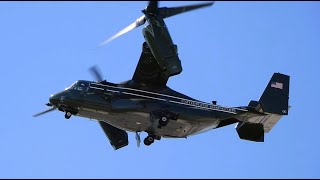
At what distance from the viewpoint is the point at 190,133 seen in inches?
1630

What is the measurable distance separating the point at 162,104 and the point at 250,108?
5.10 metres

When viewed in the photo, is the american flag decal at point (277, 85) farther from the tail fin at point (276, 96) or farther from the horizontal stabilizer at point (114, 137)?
the horizontal stabilizer at point (114, 137)

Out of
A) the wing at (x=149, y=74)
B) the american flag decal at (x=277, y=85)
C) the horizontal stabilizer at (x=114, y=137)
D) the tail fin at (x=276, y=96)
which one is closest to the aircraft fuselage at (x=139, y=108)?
the wing at (x=149, y=74)

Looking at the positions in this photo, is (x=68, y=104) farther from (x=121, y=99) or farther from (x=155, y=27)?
(x=155, y=27)

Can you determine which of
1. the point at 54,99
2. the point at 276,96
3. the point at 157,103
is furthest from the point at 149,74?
the point at 276,96

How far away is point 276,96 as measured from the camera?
139 ft

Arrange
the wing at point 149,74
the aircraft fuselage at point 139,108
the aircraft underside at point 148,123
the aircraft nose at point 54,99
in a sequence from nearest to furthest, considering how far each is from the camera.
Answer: the aircraft nose at point 54,99 < the aircraft fuselage at point 139,108 < the aircraft underside at point 148,123 < the wing at point 149,74

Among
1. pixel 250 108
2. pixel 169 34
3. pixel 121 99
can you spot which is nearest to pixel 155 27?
pixel 169 34

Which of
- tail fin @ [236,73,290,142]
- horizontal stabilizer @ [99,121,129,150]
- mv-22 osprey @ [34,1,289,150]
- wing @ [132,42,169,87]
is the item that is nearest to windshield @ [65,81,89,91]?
mv-22 osprey @ [34,1,289,150]

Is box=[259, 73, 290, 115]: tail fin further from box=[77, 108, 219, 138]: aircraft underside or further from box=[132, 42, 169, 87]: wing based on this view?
box=[132, 42, 169, 87]: wing

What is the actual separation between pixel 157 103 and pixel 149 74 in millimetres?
1785

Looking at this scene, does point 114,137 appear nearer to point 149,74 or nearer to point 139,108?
point 139,108

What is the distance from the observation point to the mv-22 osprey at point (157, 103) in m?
38.7

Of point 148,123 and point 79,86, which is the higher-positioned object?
point 79,86
